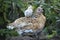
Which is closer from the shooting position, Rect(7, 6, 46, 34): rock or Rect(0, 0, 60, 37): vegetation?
Rect(7, 6, 46, 34): rock

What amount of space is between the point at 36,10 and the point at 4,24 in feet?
1.17

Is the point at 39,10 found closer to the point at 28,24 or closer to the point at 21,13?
the point at 28,24

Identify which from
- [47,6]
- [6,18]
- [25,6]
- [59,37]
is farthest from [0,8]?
[59,37]

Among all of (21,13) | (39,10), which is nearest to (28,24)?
(39,10)

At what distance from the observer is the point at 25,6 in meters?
2.34

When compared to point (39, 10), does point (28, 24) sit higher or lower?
lower

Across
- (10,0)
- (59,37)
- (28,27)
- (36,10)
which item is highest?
(10,0)

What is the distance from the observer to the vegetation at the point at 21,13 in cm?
203

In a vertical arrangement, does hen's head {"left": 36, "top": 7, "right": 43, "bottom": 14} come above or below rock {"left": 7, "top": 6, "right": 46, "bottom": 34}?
above

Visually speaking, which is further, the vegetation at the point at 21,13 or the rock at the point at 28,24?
the vegetation at the point at 21,13

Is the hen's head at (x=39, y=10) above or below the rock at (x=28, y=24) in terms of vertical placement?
above

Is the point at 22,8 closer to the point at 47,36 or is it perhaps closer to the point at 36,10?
the point at 36,10

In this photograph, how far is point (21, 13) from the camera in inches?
90.3

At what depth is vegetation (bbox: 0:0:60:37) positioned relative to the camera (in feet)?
6.66
